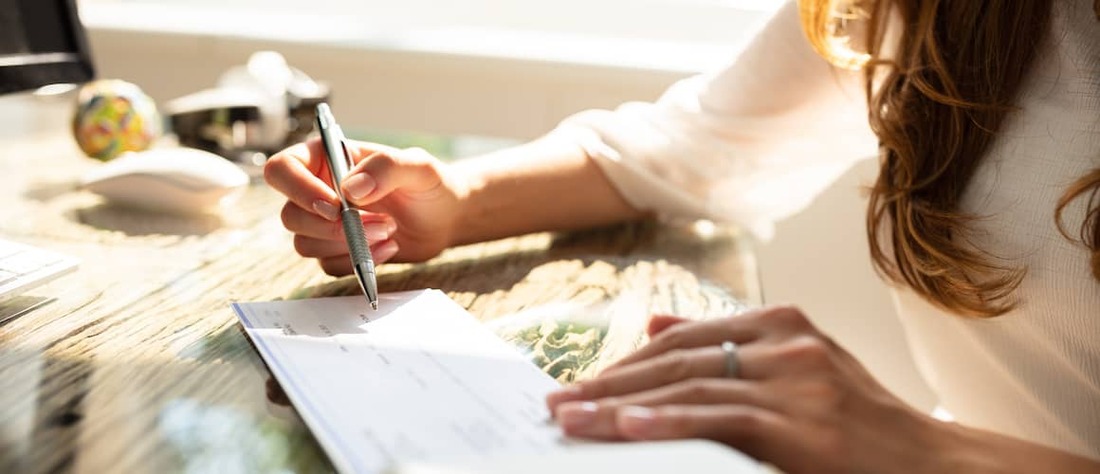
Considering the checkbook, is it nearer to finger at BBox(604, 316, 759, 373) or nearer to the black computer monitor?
finger at BBox(604, 316, 759, 373)

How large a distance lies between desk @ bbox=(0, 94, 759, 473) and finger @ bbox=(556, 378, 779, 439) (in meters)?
0.11

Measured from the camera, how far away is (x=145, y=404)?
51 centimetres

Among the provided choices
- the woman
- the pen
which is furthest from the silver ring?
the pen

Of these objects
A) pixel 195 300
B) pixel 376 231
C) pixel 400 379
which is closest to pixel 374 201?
pixel 376 231

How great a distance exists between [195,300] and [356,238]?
0.36 ft

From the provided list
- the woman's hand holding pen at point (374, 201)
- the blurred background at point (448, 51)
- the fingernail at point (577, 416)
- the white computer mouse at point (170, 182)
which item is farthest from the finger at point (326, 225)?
the blurred background at point (448, 51)

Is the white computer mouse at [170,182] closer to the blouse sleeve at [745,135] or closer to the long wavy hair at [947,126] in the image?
the blouse sleeve at [745,135]

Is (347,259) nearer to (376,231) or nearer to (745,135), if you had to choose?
(376,231)

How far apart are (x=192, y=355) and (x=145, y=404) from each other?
7 cm

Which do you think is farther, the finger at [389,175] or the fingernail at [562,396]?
the finger at [389,175]

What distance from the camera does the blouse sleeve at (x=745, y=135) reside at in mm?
911

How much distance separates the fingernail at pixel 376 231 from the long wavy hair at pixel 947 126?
348 mm

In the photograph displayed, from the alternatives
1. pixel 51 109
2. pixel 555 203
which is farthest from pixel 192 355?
pixel 51 109

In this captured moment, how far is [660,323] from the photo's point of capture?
1.77 feet
